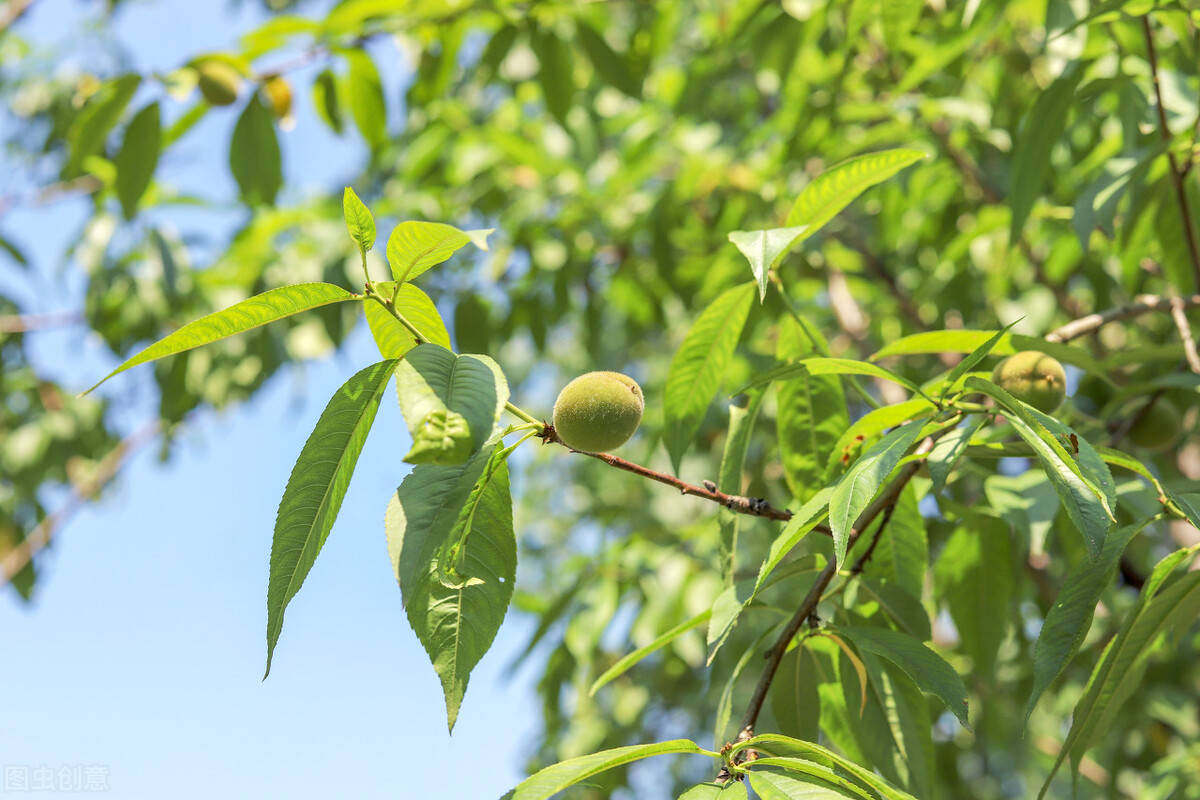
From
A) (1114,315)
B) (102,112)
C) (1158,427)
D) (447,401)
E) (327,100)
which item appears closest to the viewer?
(447,401)

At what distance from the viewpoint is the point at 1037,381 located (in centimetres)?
112

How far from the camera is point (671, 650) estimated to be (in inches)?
102

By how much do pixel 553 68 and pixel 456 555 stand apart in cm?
158

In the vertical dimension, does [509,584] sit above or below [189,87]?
below

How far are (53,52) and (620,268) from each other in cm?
382

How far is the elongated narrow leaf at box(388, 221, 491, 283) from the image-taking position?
33.1 inches

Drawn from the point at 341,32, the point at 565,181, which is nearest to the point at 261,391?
the point at 565,181

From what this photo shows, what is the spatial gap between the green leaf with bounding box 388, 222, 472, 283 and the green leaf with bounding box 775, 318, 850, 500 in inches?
21.4

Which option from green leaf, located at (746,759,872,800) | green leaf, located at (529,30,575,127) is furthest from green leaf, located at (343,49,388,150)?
green leaf, located at (746,759,872,800)

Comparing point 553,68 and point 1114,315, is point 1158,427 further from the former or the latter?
point 553,68

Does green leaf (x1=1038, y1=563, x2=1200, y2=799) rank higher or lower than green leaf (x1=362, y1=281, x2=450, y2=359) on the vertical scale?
lower

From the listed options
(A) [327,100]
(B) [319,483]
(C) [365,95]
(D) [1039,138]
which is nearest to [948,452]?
(B) [319,483]

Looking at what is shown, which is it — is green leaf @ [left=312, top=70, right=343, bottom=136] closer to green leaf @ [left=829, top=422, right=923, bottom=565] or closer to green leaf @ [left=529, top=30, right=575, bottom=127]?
green leaf @ [left=529, top=30, right=575, bottom=127]

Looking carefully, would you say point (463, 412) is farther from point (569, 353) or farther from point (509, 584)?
point (569, 353)
